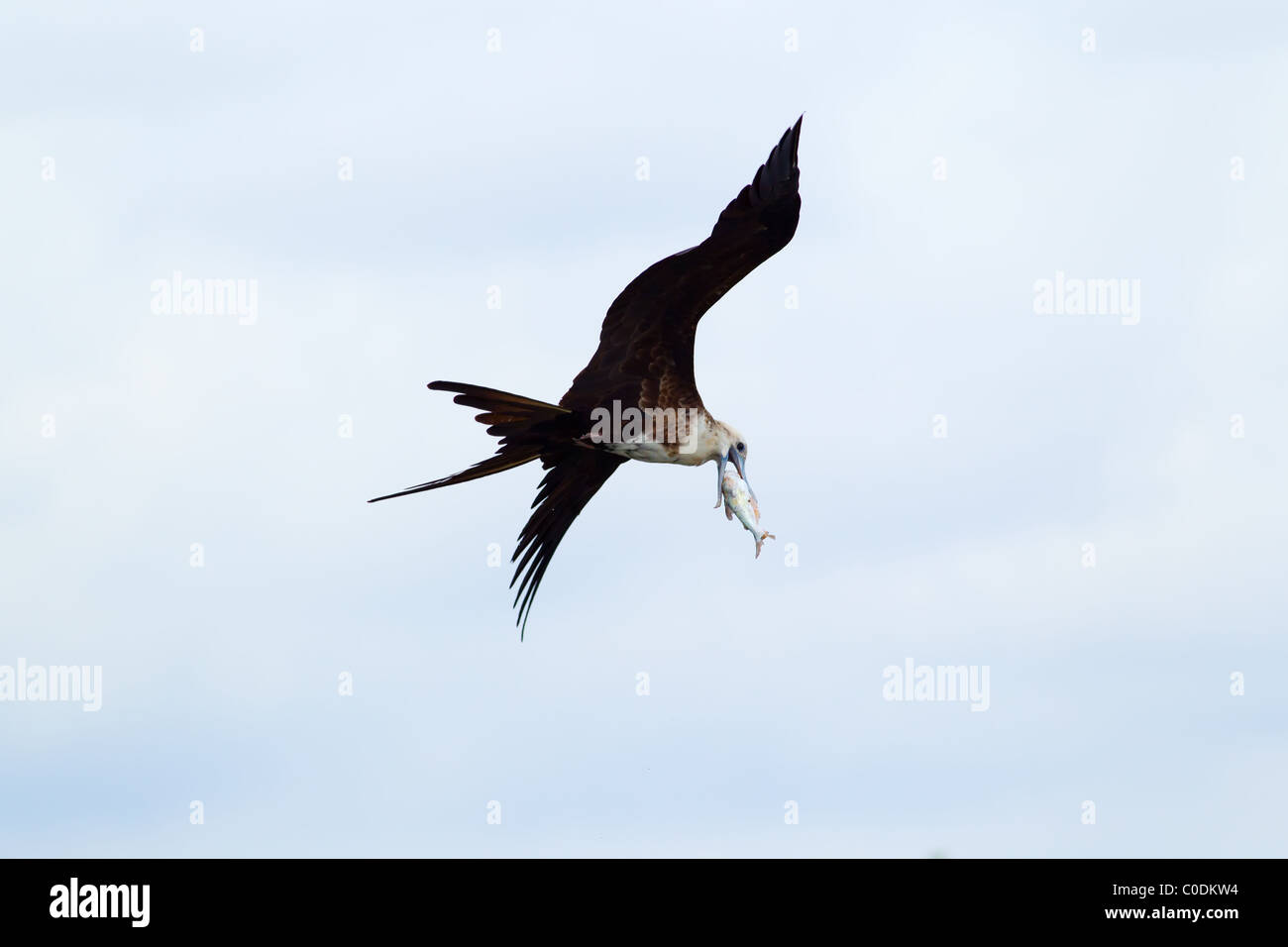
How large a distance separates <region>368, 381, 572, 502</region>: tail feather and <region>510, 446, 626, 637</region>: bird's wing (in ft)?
6.09

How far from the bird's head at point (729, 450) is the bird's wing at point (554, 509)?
143 cm

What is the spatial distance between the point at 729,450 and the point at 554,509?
215 cm

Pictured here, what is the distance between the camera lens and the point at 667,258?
16375 mm

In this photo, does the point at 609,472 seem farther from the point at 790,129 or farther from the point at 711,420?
the point at 790,129

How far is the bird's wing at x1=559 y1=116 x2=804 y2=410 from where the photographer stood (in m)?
16.2

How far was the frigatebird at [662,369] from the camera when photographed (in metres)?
16.1

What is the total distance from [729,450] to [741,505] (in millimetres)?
667

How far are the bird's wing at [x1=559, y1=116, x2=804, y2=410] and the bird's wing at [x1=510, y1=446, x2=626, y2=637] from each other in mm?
1688

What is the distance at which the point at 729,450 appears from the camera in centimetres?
1738

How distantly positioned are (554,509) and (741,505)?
7.90 feet

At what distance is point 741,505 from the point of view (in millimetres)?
16953

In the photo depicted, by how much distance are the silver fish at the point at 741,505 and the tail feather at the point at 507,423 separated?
176 cm
